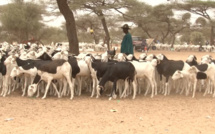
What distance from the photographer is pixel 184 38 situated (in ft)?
184

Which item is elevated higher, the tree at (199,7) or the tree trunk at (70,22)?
the tree at (199,7)

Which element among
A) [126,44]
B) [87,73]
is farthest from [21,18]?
[87,73]

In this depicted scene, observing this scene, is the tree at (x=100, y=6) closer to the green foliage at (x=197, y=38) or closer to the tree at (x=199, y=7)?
the tree at (x=199, y=7)

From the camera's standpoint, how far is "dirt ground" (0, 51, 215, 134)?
5750 mm

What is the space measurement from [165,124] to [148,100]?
2407 millimetres

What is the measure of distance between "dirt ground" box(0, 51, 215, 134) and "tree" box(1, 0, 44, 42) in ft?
79.1

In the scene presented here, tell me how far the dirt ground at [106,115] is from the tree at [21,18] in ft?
79.1

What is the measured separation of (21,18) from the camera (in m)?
31.1

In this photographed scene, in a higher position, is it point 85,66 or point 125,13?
point 125,13

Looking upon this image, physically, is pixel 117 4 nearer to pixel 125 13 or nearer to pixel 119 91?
pixel 125 13

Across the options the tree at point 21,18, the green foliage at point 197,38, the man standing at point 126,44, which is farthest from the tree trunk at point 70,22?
the green foliage at point 197,38

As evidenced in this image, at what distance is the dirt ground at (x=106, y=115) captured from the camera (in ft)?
18.9

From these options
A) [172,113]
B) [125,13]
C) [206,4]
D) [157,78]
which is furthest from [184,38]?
[172,113]

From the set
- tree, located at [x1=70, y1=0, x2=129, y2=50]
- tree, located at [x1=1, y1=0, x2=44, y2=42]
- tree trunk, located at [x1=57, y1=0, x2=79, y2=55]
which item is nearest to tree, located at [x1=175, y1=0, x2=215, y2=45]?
tree, located at [x1=70, y1=0, x2=129, y2=50]
